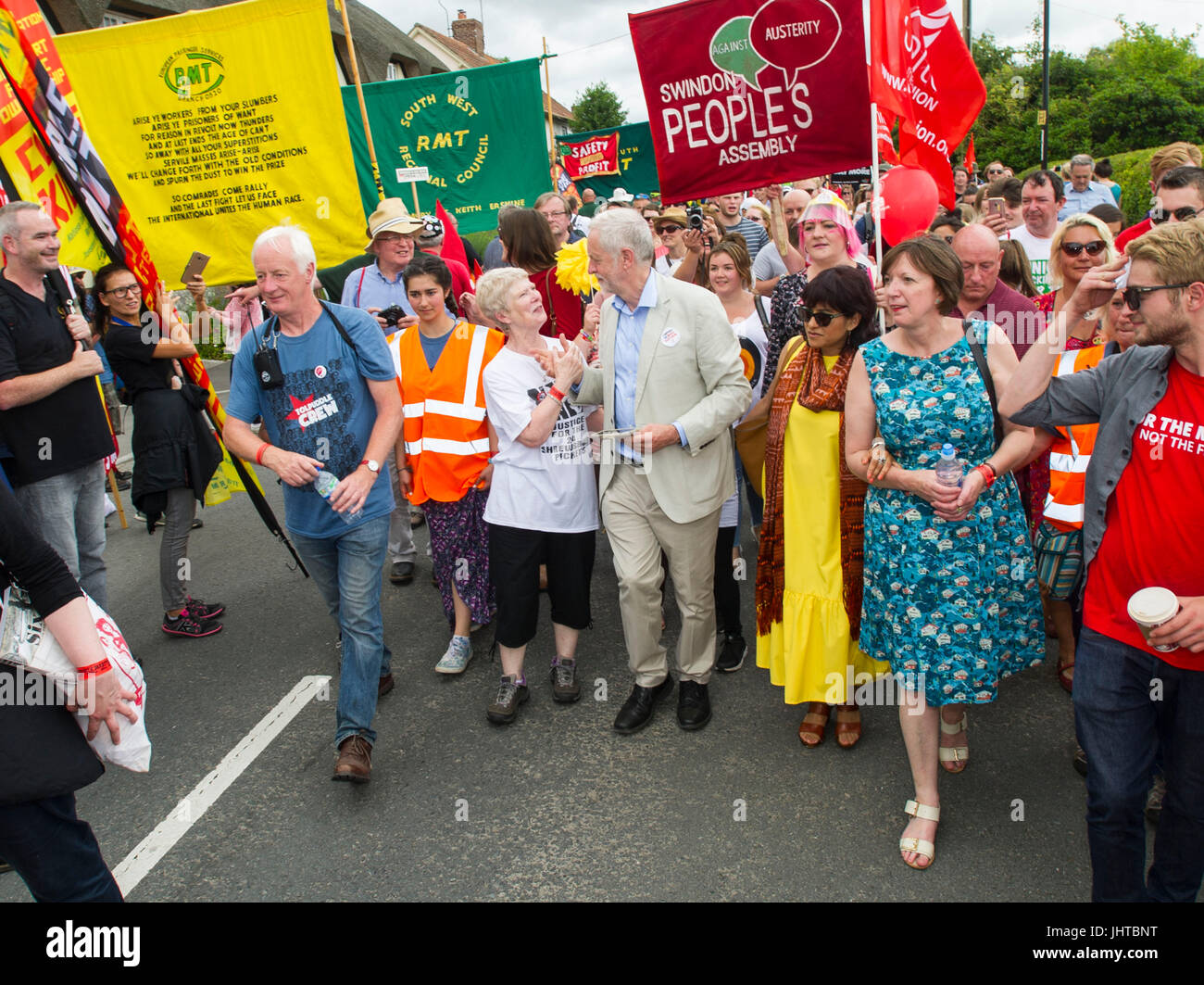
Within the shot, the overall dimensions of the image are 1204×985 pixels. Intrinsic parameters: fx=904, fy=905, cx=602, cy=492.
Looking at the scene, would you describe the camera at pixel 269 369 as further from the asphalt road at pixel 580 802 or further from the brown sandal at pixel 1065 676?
the brown sandal at pixel 1065 676

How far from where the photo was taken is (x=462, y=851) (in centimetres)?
319

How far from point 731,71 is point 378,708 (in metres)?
3.66

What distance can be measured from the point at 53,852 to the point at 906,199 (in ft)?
14.6

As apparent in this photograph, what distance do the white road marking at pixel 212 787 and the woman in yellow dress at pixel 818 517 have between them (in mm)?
2282

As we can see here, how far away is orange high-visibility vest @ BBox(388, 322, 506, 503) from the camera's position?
14.7ft

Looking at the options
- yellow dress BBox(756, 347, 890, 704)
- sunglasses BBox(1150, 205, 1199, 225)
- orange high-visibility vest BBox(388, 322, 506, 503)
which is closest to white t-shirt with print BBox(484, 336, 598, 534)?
orange high-visibility vest BBox(388, 322, 506, 503)

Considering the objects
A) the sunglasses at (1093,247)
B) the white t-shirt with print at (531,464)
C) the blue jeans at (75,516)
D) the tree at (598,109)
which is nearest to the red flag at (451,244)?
the white t-shirt with print at (531,464)

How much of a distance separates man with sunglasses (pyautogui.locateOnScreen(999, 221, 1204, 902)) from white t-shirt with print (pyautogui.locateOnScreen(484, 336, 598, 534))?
2149 mm

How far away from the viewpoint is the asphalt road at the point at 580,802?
2.98 meters

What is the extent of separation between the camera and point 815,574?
3.59m

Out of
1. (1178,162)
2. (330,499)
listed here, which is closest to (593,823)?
(330,499)

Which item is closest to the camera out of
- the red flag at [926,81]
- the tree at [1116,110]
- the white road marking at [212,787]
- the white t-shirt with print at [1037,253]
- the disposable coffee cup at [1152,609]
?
the disposable coffee cup at [1152,609]

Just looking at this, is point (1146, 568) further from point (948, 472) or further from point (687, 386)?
point (687, 386)

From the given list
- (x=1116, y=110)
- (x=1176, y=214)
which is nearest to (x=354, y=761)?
(x=1176, y=214)
